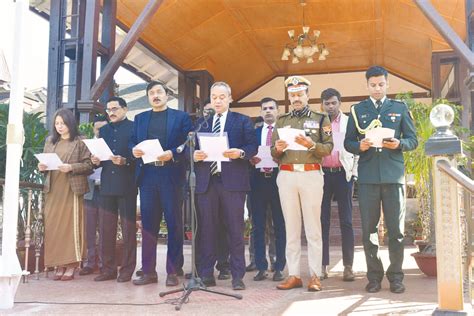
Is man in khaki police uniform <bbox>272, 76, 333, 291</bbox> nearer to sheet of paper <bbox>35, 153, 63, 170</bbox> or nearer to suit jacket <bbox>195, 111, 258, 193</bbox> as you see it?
suit jacket <bbox>195, 111, 258, 193</bbox>

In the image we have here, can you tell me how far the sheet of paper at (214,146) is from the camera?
3.55m

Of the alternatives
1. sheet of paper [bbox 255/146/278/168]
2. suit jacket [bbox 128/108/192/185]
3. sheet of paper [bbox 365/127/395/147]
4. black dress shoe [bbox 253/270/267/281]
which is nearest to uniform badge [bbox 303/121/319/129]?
sheet of paper [bbox 365/127/395/147]

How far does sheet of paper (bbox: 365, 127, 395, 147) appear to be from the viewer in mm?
3407

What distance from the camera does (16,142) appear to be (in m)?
3.29

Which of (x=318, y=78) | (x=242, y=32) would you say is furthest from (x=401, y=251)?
(x=318, y=78)

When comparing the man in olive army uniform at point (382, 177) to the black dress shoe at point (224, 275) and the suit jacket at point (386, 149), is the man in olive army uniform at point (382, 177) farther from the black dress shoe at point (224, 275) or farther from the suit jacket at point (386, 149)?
the black dress shoe at point (224, 275)

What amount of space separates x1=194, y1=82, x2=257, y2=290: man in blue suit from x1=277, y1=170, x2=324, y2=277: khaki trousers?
0.33m

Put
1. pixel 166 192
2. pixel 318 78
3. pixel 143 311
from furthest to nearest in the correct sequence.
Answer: pixel 318 78, pixel 166 192, pixel 143 311

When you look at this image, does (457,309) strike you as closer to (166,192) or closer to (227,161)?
(227,161)

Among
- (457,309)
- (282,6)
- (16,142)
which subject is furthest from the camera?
(282,6)

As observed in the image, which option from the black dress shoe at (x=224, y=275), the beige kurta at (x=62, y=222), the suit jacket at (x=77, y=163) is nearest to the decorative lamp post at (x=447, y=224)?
the black dress shoe at (x=224, y=275)

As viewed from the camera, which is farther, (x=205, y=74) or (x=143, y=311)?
(x=205, y=74)

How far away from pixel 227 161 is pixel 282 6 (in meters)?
5.42

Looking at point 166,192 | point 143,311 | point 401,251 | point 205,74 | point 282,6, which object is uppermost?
point 282,6
